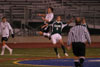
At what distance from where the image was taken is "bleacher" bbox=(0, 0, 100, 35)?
33.1 m

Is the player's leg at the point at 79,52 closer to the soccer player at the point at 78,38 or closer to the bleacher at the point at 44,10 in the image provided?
the soccer player at the point at 78,38

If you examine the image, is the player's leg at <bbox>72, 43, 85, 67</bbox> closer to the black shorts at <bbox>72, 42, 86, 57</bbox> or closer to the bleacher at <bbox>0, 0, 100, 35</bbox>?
the black shorts at <bbox>72, 42, 86, 57</bbox>

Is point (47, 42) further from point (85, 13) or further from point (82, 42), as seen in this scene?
point (82, 42)

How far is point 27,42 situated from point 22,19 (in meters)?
2.04

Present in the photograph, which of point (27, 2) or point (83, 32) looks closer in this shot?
point (83, 32)

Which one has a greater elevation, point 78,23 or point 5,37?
point 78,23

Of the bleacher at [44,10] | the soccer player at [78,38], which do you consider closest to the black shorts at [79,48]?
the soccer player at [78,38]

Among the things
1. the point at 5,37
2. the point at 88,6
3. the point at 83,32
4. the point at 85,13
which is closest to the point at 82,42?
the point at 83,32

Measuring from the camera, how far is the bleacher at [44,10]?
33062mm

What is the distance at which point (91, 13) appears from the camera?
34750 millimetres

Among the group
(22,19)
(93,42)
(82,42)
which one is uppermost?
(82,42)

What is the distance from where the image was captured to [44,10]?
34.3 m

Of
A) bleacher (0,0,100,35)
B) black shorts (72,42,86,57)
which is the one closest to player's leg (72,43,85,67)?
black shorts (72,42,86,57)

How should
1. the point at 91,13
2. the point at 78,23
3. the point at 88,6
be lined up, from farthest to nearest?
the point at 88,6 < the point at 91,13 < the point at 78,23
